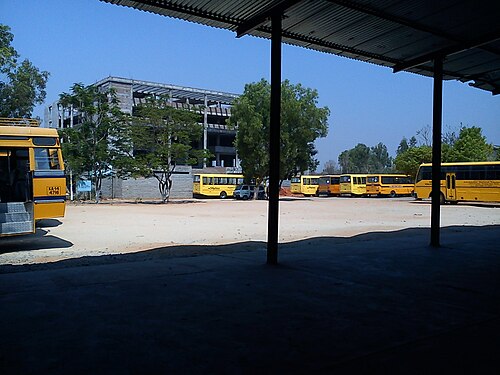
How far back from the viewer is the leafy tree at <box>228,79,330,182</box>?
3769 centimetres

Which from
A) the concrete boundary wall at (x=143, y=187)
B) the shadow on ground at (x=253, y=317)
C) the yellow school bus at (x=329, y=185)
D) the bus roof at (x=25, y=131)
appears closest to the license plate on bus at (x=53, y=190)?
the bus roof at (x=25, y=131)

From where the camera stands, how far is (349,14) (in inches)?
284

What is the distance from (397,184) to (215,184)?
19.6m

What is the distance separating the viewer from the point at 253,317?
4.46 m

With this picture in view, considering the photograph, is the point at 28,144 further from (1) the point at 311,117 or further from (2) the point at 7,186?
(1) the point at 311,117

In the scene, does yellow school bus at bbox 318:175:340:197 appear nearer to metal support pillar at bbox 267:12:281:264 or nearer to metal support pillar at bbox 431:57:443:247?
metal support pillar at bbox 431:57:443:247

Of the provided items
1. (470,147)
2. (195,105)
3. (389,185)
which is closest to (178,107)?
(195,105)

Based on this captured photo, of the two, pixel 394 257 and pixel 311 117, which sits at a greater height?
pixel 311 117

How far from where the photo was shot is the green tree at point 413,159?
1859 inches

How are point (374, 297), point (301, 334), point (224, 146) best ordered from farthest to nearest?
point (224, 146), point (374, 297), point (301, 334)

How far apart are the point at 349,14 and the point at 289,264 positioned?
407cm

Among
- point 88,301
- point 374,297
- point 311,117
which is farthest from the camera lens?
point 311,117

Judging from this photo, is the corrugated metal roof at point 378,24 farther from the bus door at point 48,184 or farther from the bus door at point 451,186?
the bus door at point 451,186

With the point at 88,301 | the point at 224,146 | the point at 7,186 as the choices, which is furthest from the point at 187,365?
the point at 224,146
